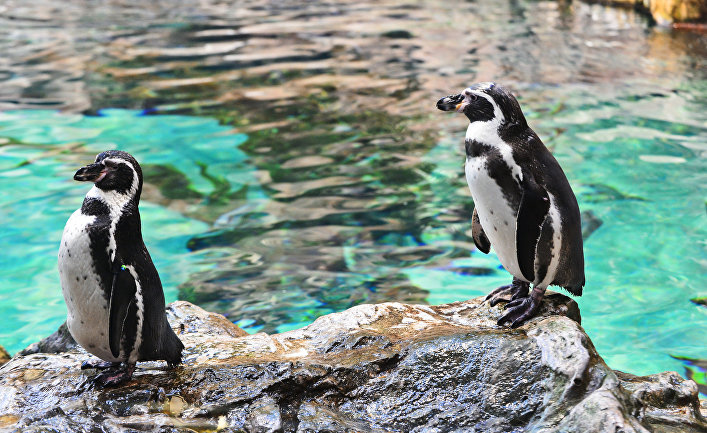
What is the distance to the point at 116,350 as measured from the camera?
100 inches

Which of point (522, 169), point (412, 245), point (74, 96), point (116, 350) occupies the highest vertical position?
point (522, 169)

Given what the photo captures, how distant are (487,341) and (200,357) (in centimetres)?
103

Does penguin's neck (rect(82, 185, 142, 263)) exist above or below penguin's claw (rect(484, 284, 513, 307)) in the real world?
above

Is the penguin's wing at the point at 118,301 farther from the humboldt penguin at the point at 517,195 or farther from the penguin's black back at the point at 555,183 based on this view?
the penguin's black back at the point at 555,183

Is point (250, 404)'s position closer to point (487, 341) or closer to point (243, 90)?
point (487, 341)

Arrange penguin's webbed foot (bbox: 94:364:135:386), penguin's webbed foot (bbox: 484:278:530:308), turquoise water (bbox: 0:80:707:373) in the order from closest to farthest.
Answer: penguin's webbed foot (bbox: 94:364:135:386), penguin's webbed foot (bbox: 484:278:530:308), turquoise water (bbox: 0:80:707:373)

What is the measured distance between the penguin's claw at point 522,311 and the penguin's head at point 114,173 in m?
1.40

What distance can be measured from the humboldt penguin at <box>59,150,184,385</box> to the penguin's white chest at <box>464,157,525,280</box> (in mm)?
1172

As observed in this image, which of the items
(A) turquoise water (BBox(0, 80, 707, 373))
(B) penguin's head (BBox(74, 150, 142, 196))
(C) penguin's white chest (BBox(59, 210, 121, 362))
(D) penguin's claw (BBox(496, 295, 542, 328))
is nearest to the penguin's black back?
(D) penguin's claw (BBox(496, 295, 542, 328))

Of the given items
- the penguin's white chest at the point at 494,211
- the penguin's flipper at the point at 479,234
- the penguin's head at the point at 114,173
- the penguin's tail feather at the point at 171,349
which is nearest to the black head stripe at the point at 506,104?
the penguin's white chest at the point at 494,211

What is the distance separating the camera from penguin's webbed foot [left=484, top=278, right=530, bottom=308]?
3.13m

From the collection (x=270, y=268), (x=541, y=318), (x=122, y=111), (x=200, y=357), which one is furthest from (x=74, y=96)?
(x=541, y=318)

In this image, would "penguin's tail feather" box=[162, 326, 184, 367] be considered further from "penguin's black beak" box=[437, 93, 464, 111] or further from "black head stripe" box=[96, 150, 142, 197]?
"penguin's black beak" box=[437, 93, 464, 111]

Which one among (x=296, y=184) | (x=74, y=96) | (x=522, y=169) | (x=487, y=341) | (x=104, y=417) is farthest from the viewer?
(x=74, y=96)
